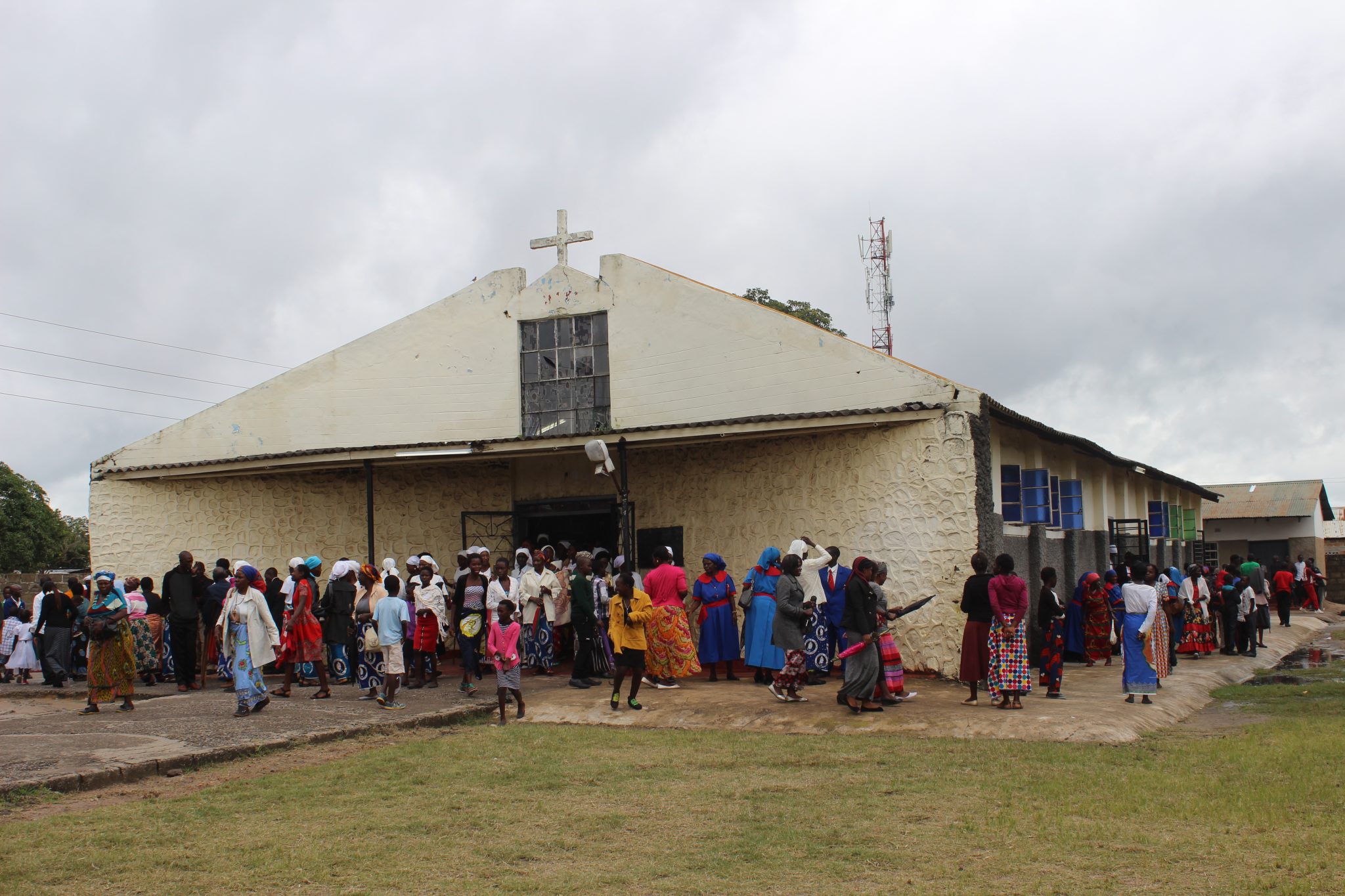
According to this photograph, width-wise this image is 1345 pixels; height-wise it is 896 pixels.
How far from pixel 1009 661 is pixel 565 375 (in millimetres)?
7596

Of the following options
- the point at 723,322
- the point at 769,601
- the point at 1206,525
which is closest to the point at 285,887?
the point at 769,601

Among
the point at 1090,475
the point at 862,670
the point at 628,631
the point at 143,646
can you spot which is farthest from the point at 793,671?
the point at 1090,475

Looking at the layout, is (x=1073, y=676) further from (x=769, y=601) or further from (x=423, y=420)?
(x=423, y=420)

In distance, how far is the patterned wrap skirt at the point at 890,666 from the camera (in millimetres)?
10094

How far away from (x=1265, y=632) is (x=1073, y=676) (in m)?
10.2

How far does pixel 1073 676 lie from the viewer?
42.2ft

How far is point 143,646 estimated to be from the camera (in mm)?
12766

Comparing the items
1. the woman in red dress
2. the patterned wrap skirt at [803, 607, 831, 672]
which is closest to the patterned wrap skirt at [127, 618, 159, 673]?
the woman in red dress

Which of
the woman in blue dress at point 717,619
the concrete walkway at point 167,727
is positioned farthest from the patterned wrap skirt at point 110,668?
the woman in blue dress at point 717,619

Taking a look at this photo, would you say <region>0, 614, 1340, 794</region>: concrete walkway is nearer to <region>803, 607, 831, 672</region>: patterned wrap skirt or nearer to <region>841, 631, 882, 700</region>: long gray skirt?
<region>841, 631, 882, 700</region>: long gray skirt

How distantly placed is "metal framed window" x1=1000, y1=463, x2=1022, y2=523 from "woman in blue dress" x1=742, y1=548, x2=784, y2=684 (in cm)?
409

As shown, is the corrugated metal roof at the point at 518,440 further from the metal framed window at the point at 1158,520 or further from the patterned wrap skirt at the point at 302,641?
the metal framed window at the point at 1158,520

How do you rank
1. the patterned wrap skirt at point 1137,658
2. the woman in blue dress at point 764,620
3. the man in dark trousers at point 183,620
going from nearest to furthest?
the patterned wrap skirt at point 1137,658 < the woman in blue dress at point 764,620 < the man in dark trousers at point 183,620

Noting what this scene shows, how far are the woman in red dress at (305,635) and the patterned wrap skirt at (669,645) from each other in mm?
3439
